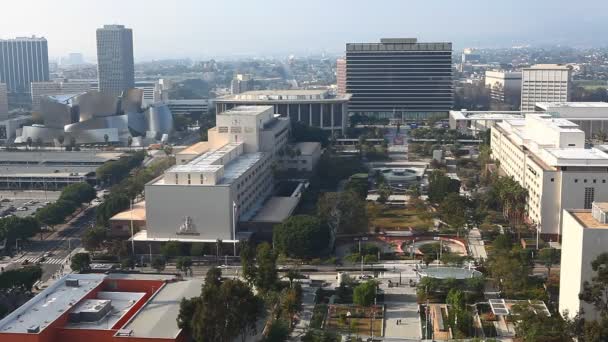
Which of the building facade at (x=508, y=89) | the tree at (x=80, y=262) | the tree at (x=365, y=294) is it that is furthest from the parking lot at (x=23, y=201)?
the building facade at (x=508, y=89)

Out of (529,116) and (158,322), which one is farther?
(529,116)

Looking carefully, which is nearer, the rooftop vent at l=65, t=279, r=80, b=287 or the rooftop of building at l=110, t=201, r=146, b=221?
the rooftop vent at l=65, t=279, r=80, b=287

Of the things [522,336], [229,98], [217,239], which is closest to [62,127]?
[229,98]

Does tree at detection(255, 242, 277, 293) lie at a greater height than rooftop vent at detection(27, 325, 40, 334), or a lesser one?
greater

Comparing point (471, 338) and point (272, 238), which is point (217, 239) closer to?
point (272, 238)

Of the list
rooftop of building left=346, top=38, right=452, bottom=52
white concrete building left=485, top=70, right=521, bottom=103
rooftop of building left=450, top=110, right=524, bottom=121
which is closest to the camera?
rooftop of building left=450, top=110, right=524, bottom=121

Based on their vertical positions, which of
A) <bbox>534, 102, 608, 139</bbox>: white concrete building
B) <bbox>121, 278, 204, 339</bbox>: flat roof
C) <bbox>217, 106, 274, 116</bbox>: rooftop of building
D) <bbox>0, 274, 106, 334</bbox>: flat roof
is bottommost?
<bbox>121, 278, 204, 339</bbox>: flat roof

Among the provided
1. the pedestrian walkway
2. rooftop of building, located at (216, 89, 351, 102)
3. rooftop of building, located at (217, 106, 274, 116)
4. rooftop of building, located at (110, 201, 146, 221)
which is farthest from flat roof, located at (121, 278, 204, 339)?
rooftop of building, located at (216, 89, 351, 102)

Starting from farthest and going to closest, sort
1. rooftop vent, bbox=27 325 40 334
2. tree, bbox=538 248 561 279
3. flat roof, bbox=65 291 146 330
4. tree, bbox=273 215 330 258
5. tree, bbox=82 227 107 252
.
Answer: tree, bbox=82 227 107 252 → tree, bbox=273 215 330 258 → tree, bbox=538 248 561 279 → flat roof, bbox=65 291 146 330 → rooftop vent, bbox=27 325 40 334

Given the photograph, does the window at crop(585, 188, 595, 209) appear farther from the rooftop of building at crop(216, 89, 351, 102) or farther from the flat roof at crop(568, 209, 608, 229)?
the rooftop of building at crop(216, 89, 351, 102)
